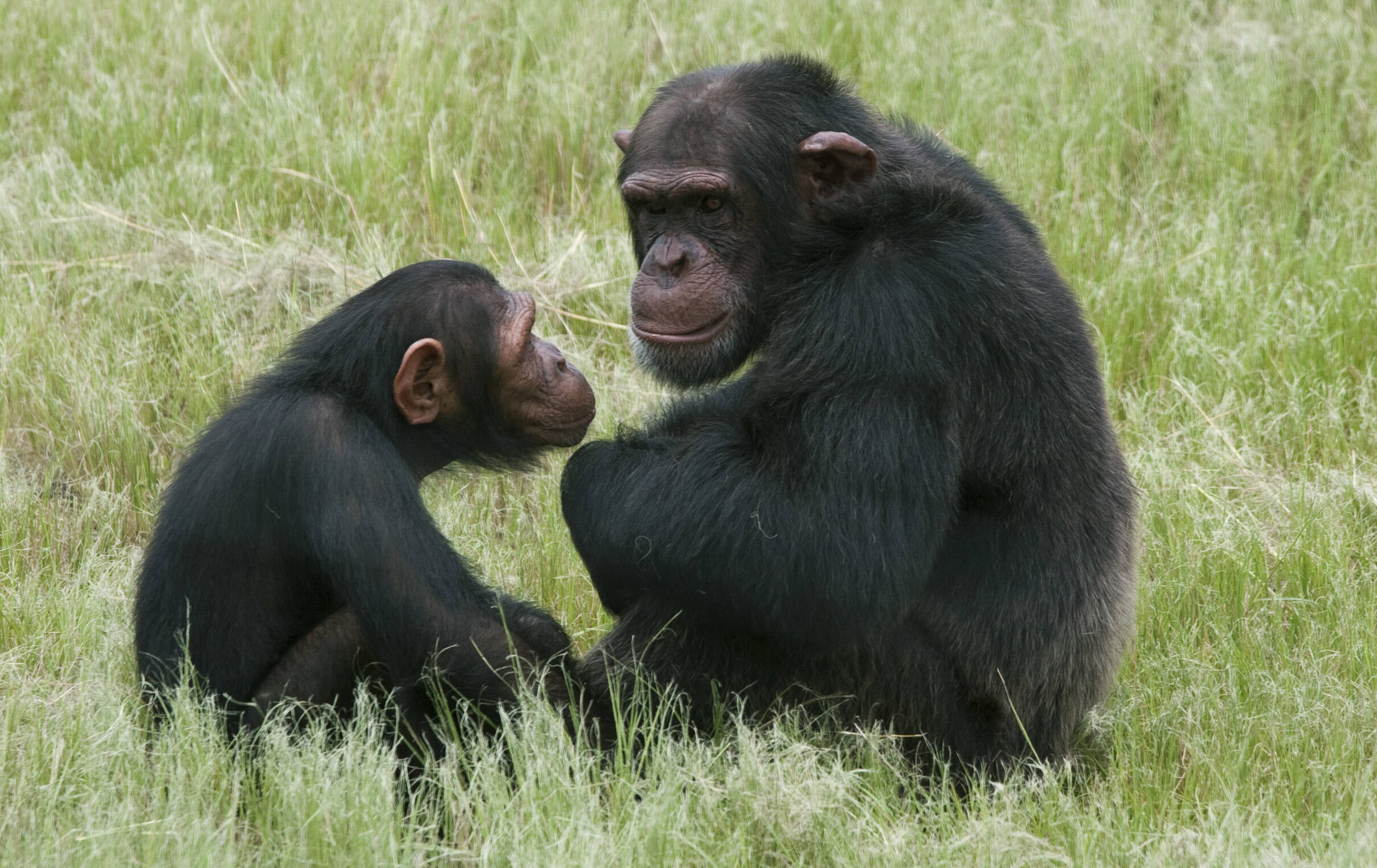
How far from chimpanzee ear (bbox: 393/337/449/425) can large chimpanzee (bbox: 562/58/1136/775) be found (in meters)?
0.42

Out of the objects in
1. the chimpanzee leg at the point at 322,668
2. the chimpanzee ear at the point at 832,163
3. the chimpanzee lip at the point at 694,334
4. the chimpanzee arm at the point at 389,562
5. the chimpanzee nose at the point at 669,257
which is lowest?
the chimpanzee leg at the point at 322,668

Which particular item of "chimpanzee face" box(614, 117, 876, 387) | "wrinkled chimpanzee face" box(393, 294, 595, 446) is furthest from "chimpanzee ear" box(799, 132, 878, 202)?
"wrinkled chimpanzee face" box(393, 294, 595, 446)

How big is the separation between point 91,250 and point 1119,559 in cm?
499

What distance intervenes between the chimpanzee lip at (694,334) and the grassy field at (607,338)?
0.78 m

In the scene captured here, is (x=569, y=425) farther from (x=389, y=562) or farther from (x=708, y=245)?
(x=389, y=562)

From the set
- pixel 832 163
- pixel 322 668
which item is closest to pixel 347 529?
pixel 322 668

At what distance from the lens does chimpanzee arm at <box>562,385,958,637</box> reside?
3.89 metres

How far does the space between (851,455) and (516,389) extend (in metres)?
1.06

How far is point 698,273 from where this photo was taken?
4.46 m

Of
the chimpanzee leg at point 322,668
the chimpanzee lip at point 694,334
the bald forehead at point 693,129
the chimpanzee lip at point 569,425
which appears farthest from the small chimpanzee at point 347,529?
the bald forehead at point 693,129

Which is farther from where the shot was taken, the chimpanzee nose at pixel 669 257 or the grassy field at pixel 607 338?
the chimpanzee nose at pixel 669 257

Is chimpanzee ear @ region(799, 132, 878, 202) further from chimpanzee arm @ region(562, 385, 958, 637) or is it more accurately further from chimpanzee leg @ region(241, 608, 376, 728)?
chimpanzee leg @ region(241, 608, 376, 728)

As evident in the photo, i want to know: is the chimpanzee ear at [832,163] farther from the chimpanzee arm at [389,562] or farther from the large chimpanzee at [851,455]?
the chimpanzee arm at [389,562]

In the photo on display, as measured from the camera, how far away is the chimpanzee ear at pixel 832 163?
4359 mm
